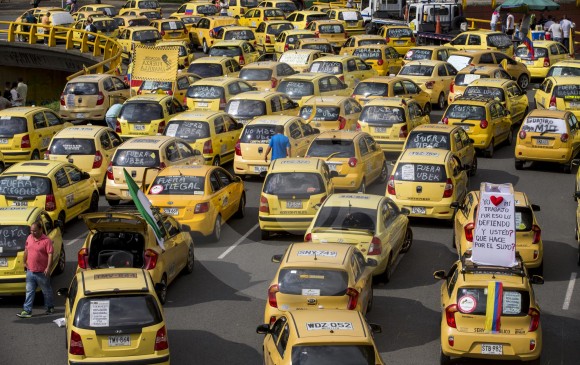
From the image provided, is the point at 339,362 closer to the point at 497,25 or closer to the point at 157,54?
the point at 157,54

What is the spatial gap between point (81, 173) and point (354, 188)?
6.09 m

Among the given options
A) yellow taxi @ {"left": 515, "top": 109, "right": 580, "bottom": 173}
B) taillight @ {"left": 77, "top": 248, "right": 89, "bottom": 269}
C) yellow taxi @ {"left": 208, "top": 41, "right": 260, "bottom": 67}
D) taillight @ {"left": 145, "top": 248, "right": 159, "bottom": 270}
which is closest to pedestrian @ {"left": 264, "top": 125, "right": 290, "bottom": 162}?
yellow taxi @ {"left": 515, "top": 109, "right": 580, "bottom": 173}

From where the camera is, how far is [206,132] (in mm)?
29875

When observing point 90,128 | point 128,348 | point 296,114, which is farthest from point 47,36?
point 128,348

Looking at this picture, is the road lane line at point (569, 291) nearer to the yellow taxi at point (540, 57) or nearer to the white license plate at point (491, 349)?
the white license plate at point (491, 349)

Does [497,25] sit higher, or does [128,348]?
[128,348]

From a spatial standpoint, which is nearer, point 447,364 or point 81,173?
point 447,364

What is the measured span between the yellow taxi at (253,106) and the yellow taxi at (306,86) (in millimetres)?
2502

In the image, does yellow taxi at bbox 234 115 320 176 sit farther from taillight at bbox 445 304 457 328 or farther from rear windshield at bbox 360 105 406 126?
taillight at bbox 445 304 457 328

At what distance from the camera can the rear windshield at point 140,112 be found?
3222cm

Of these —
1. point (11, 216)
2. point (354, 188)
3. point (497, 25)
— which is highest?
point (11, 216)

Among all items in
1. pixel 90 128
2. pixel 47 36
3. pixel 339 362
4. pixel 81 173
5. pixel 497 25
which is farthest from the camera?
pixel 497 25

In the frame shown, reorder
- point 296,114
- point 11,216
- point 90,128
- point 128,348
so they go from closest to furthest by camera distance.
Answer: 1. point 128,348
2. point 11,216
3. point 90,128
4. point 296,114

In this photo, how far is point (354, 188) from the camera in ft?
87.1
